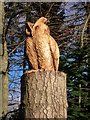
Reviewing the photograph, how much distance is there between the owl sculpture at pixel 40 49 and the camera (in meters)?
2.40

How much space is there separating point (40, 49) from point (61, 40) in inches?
134

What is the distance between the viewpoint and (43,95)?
6.95ft

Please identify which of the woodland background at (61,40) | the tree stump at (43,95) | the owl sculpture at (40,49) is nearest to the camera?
the tree stump at (43,95)

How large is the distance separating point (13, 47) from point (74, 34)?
1.53m

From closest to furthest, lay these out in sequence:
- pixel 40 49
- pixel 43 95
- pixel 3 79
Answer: pixel 43 95 < pixel 40 49 < pixel 3 79

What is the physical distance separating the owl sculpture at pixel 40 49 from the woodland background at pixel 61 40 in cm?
171

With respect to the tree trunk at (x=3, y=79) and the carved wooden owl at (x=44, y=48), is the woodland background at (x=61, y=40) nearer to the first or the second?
the tree trunk at (x=3, y=79)

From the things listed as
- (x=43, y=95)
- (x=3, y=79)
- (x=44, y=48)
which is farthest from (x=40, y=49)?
(x=3, y=79)

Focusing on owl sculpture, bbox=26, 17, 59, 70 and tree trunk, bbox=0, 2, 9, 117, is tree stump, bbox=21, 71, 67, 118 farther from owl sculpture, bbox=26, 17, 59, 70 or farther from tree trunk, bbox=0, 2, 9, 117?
tree trunk, bbox=0, 2, 9, 117

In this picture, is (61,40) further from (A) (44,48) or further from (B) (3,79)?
(A) (44,48)

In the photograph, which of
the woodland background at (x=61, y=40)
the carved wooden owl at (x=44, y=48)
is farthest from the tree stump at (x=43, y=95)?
the woodland background at (x=61, y=40)

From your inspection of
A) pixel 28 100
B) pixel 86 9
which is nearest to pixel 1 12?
pixel 86 9

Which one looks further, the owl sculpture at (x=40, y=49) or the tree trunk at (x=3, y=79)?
the tree trunk at (x=3, y=79)

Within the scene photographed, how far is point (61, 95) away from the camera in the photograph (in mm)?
2197
